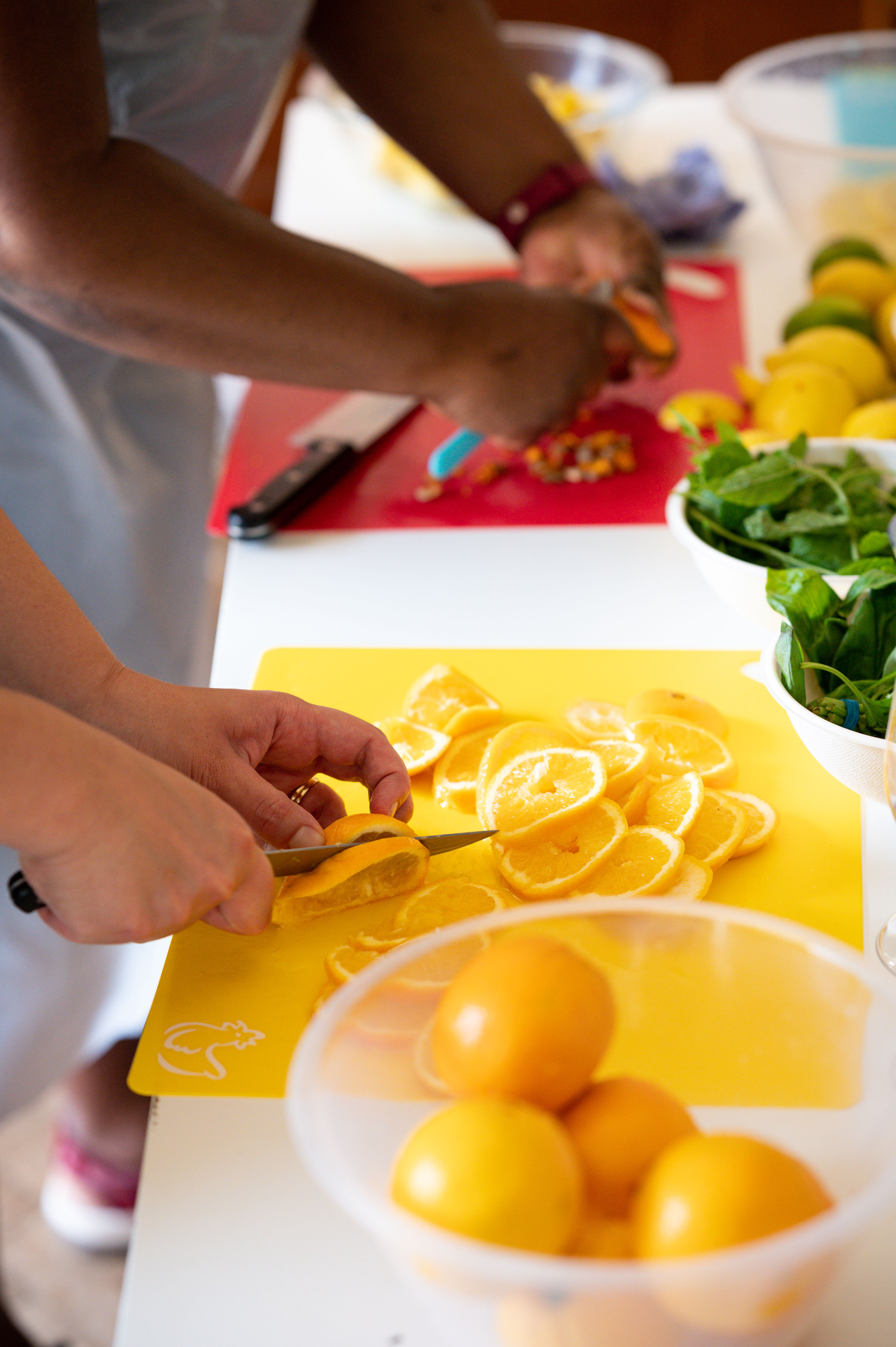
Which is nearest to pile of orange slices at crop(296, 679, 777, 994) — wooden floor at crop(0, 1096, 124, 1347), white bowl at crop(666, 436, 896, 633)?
white bowl at crop(666, 436, 896, 633)

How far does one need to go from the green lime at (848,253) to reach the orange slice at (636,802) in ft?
3.66

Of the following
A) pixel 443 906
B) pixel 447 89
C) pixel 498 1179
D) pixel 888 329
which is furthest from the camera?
pixel 447 89

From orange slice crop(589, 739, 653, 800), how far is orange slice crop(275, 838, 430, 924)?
0.16 meters

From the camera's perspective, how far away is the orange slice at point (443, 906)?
809 millimetres

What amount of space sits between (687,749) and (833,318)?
852mm

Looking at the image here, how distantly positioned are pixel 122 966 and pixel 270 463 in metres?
→ 0.70

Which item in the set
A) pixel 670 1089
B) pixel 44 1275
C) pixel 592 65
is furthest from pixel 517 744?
pixel 592 65

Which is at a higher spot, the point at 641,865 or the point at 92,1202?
the point at 641,865

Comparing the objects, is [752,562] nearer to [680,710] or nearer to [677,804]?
[680,710]

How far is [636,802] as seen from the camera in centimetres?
90

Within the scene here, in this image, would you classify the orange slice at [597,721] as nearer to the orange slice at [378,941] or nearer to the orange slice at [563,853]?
the orange slice at [563,853]

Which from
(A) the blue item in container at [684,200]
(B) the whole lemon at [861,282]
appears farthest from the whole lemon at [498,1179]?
(A) the blue item in container at [684,200]

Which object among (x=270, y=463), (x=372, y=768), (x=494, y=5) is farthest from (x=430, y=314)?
(x=494, y=5)

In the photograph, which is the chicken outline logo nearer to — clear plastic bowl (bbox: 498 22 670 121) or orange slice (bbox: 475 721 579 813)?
orange slice (bbox: 475 721 579 813)
